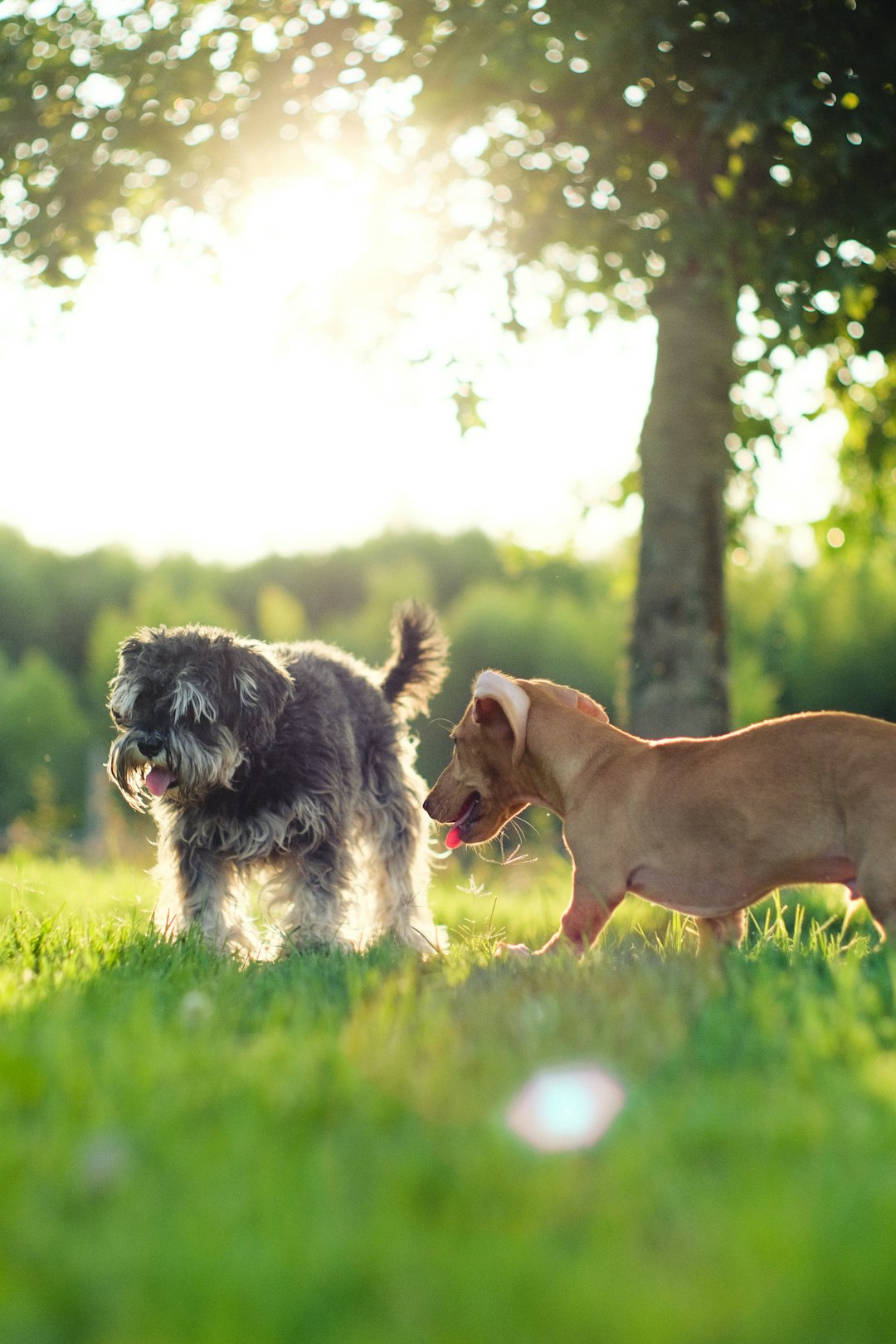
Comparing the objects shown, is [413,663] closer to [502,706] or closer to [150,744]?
[150,744]

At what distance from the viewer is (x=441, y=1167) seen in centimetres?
208

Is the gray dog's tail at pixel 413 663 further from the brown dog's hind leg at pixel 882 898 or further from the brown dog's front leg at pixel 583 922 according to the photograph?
the brown dog's hind leg at pixel 882 898

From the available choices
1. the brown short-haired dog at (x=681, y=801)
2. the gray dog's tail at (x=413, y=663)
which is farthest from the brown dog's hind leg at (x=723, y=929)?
the gray dog's tail at (x=413, y=663)

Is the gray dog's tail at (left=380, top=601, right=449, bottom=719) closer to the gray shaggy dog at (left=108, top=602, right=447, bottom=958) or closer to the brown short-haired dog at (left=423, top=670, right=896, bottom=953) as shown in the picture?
the gray shaggy dog at (left=108, top=602, right=447, bottom=958)

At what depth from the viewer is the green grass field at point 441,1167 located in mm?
1624

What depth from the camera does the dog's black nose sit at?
5438mm

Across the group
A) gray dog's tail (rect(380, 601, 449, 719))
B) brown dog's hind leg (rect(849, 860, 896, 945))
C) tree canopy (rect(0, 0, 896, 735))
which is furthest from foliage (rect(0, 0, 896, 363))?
brown dog's hind leg (rect(849, 860, 896, 945))

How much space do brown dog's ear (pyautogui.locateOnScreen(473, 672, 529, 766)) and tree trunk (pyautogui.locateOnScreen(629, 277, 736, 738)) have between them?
4.15m

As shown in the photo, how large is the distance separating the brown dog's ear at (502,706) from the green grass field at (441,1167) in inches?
53.9

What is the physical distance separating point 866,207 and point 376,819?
466cm

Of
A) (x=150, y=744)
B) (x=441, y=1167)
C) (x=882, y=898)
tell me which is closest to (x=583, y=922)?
(x=882, y=898)

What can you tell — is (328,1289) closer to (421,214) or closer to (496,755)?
(496,755)

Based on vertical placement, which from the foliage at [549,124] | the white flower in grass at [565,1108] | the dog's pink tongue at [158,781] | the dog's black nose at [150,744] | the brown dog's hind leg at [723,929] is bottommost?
the brown dog's hind leg at [723,929]

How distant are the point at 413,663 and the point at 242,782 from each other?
1.86 m
